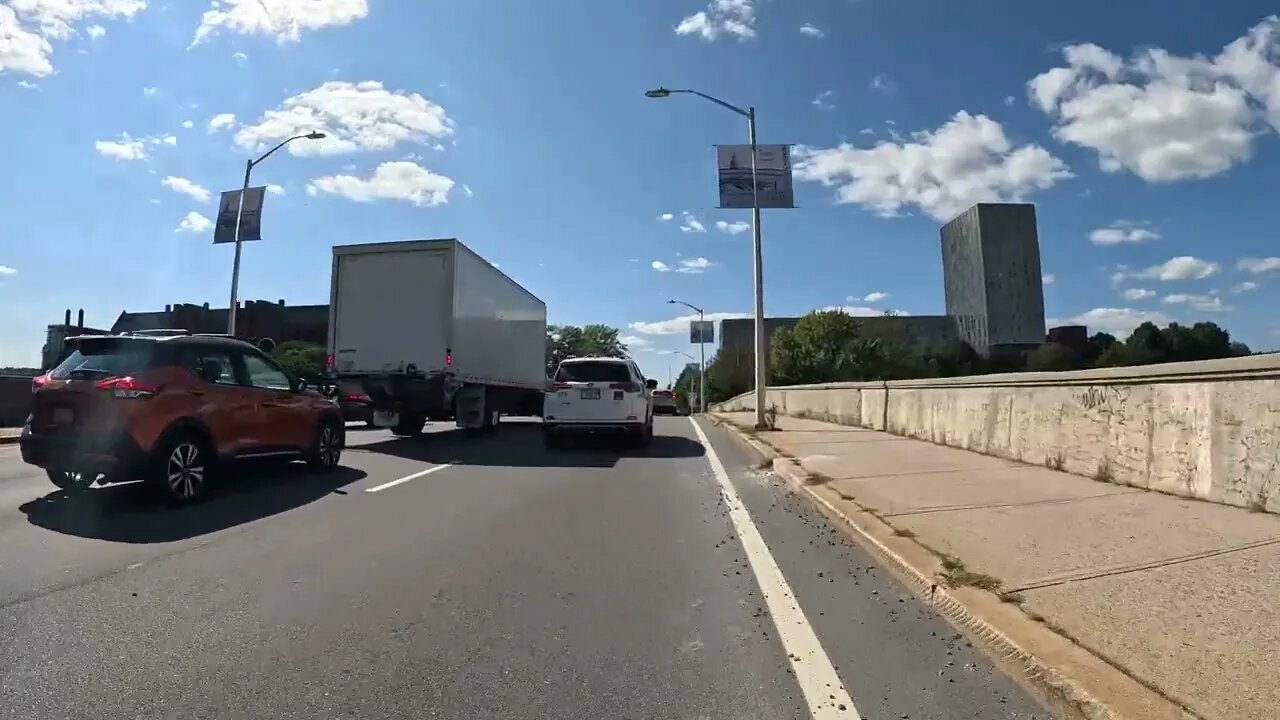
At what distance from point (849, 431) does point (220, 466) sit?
1332cm

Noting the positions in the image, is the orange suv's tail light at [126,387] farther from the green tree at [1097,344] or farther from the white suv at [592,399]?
the green tree at [1097,344]

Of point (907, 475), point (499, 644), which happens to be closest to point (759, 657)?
point (499, 644)

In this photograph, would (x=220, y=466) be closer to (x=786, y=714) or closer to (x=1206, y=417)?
(x=786, y=714)

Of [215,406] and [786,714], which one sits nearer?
[786,714]

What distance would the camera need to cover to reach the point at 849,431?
1870 centimetres

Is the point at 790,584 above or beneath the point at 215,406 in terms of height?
beneath

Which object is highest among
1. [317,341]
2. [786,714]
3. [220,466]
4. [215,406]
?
[317,341]

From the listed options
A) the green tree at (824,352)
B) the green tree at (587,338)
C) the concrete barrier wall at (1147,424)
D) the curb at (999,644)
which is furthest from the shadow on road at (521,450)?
the green tree at (587,338)

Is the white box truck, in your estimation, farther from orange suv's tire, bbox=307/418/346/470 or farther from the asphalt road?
the asphalt road

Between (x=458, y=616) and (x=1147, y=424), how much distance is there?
7.03m

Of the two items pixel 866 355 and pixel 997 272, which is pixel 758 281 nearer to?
pixel 866 355

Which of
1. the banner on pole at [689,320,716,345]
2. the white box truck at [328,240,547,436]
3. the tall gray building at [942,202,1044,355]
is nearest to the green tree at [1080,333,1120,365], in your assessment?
the tall gray building at [942,202,1044,355]

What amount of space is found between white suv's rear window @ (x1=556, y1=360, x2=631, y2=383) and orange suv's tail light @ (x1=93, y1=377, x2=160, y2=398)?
8.28m

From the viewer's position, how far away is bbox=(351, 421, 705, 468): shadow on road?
543 inches
